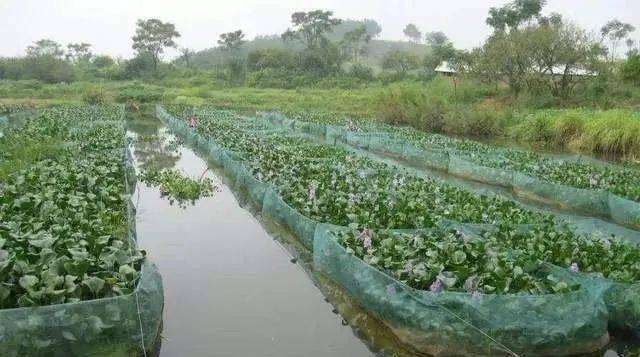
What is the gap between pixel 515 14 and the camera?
50.7m

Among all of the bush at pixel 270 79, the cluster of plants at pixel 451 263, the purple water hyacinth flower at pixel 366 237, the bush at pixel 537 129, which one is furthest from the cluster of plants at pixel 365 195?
the bush at pixel 270 79

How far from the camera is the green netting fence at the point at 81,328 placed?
544 centimetres

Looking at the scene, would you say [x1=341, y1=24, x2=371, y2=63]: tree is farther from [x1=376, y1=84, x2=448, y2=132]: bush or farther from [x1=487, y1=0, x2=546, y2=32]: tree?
[x1=376, y1=84, x2=448, y2=132]: bush

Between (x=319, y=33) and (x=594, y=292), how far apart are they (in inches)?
3018

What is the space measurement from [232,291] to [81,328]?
327cm

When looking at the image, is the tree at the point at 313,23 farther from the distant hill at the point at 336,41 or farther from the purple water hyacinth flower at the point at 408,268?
the purple water hyacinth flower at the point at 408,268

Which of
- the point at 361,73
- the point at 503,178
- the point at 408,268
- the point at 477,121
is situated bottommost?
the point at 503,178

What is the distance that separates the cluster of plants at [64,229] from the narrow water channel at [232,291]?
3.16 ft

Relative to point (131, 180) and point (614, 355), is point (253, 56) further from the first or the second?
point (614, 355)

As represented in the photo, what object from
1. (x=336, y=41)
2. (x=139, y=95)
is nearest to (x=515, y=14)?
(x=139, y=95)

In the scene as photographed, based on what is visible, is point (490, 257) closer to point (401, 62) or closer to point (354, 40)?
point (401, 62)

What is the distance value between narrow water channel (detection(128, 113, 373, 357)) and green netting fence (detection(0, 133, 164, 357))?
3.28 feet

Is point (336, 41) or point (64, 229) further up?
point (336, 41)

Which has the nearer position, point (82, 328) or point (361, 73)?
point (82, 328)
